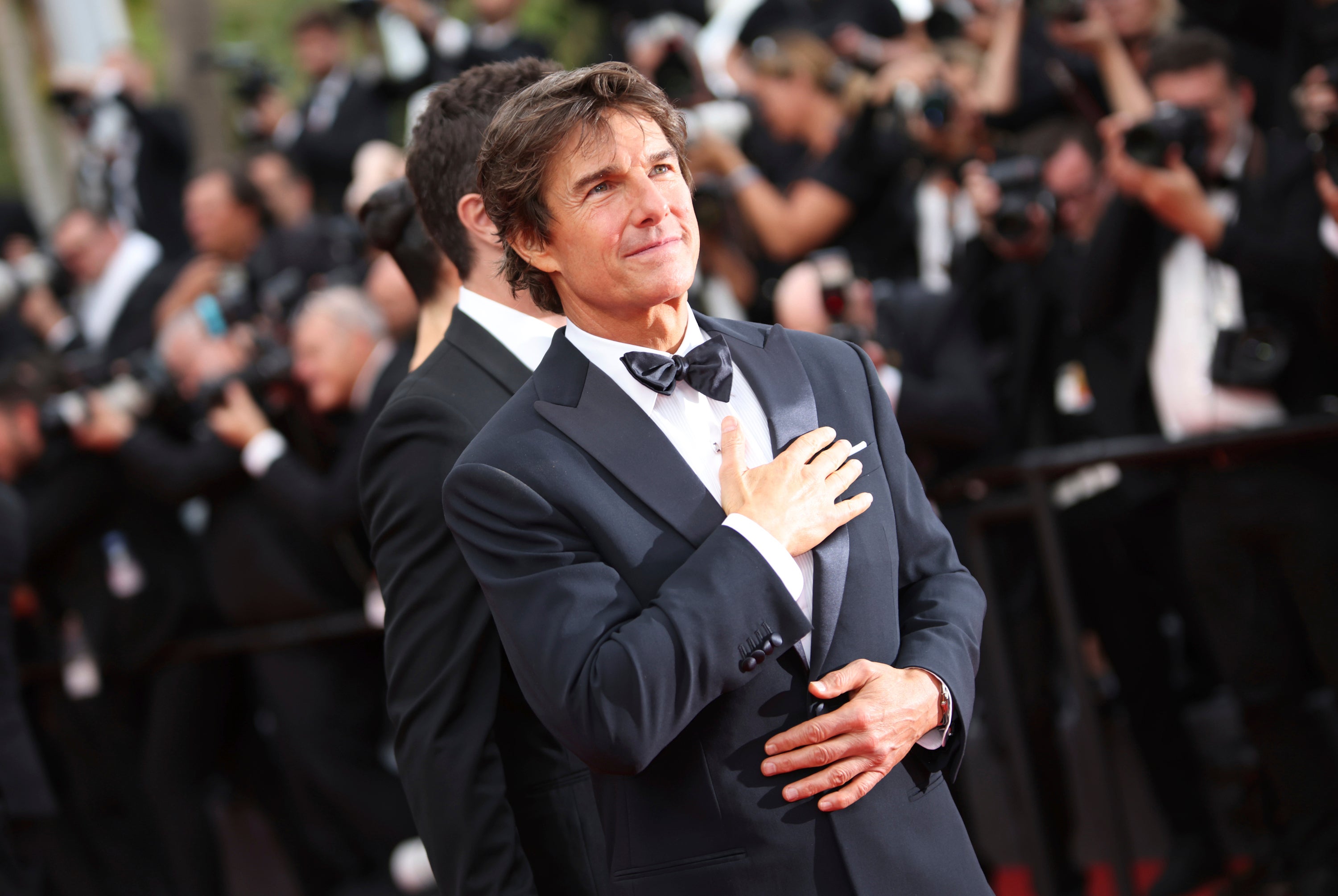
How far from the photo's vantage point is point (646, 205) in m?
1.60

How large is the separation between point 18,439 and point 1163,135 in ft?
13.0

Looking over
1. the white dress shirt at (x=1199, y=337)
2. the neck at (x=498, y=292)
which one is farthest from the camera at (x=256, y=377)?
the white dress shirt at (x=1199, y=337)

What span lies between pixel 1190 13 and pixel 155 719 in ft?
14.1

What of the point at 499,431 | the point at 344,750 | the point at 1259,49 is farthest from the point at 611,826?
the point at 1259,49

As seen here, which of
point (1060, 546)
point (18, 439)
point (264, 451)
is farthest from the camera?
point (18, 439)

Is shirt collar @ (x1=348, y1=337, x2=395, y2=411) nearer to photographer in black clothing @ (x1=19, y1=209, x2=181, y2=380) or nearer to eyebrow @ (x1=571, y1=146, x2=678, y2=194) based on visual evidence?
photographer in black clothing @ (x1=19, y1=209, x2=181, y2=380)

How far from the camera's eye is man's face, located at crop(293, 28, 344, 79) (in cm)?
690

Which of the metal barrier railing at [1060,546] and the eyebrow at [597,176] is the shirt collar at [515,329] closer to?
the eyebrow at [597,176]

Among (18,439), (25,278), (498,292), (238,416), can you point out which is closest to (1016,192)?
(498,292)

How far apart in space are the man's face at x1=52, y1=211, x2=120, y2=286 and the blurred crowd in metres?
0.39

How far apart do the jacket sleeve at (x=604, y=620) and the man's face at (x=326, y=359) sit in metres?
2.93

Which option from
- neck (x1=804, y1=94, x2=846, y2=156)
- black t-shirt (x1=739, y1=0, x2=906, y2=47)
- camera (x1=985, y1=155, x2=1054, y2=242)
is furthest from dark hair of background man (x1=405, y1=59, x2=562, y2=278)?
black t-shirt (x1=739, y1=0, x2=906, y2=47)

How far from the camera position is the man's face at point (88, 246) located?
21.2ft

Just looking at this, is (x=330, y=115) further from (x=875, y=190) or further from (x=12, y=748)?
(x=12, y=748)
